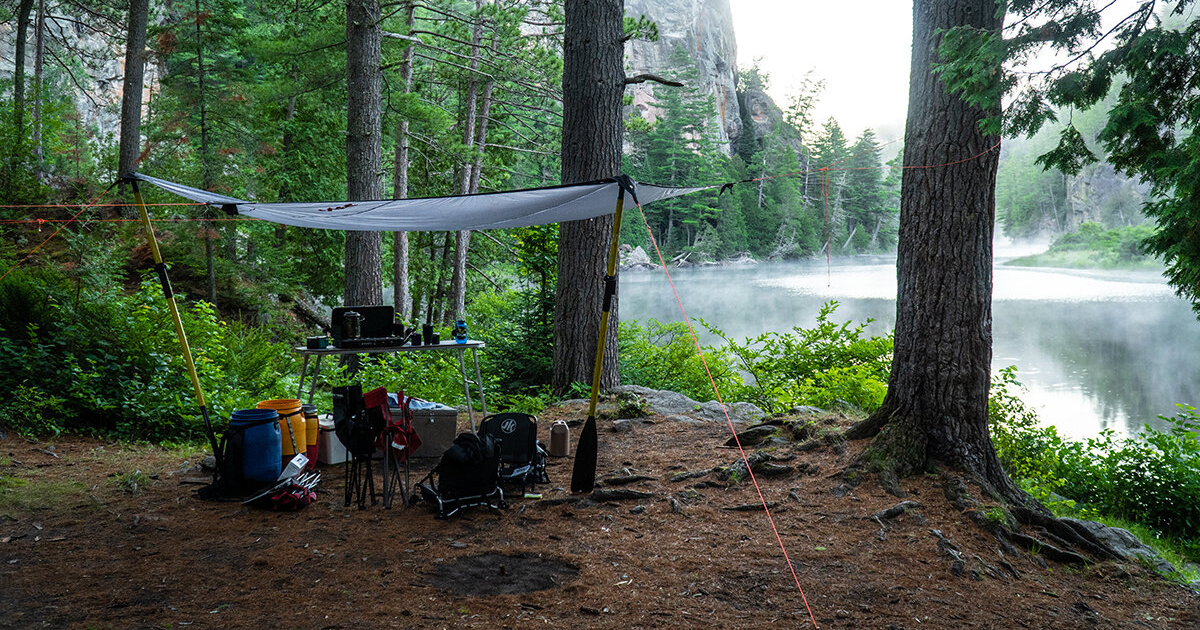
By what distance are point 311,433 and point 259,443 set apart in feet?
1.67

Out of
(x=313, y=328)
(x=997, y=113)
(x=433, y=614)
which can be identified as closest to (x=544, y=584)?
(x=433, y=614)

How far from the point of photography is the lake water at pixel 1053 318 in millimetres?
12062

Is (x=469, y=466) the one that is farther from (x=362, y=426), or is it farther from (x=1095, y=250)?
(x=1095, y=250)

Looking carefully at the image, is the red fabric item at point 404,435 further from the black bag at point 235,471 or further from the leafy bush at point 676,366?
the leafy bush at point 676,366

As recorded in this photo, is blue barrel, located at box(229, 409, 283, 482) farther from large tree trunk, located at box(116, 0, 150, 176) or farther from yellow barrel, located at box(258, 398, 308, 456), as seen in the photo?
large tree trunk, located at box(116, 0, 150, 176)

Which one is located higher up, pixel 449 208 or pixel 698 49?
pixel 698 49

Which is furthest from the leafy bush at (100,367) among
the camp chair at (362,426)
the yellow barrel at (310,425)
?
the camp chair at (362,426)

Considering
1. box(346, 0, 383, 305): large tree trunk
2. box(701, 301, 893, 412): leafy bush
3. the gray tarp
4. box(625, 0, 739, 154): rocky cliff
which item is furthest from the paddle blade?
box(625, 0, 739, 154): rocky cliff

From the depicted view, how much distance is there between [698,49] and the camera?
36156 mm

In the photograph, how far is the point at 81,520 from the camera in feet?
10.4

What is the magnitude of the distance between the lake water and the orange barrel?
9704 millimetres

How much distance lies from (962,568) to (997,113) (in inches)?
79.1

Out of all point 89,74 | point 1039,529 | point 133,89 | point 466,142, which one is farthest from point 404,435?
point 89,74

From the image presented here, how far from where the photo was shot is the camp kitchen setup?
131 inches
